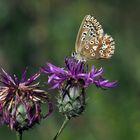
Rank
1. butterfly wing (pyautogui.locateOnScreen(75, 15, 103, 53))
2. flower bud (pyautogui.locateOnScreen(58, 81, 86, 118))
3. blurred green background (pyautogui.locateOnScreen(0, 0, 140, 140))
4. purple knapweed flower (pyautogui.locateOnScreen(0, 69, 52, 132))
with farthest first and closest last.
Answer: blurred green background (pyautogui.locateOnScreen(0, 0, 140, 140)), butterfly wing (pyautogui.locateOnScreen(75, 15, 103, 53)), flower bud (pyautogui.locateOnScreen(58, 81, 86, 118)), purple knapweed flower (pyautogui.locateOnScreen(0, 69, 52, 132))

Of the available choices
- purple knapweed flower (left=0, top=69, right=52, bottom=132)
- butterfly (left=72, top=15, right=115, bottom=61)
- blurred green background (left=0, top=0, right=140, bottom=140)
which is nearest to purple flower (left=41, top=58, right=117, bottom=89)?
butterfly (left=72, top=15, right=115, bottom=61)

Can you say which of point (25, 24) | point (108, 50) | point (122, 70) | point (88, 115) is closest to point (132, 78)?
point (122, 70)

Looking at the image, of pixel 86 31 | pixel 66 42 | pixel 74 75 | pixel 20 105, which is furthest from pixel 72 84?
pixel 66 42

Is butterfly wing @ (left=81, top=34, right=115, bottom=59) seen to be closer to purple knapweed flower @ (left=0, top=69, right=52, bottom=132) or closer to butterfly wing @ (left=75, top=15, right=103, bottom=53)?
butterfly wing @ (left=75, top=15, right=103, bottom=53)

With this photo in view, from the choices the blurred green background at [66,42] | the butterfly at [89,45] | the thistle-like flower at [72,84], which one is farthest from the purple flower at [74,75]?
the blurred green background at [66,42]

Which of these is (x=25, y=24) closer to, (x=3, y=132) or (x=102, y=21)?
(x=102, y=21)

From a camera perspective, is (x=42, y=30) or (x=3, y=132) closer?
(x=3, y=132)
